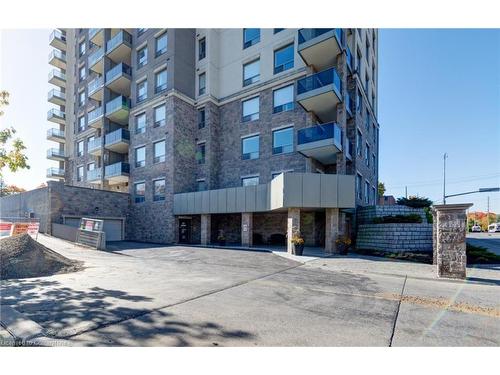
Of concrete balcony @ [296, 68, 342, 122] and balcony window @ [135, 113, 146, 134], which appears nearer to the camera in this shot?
concrete balcony @ [296, 68, 342, 122]

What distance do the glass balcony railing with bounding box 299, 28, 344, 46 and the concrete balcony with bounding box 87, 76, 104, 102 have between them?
76.6 ft

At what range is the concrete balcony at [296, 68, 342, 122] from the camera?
56.1ft

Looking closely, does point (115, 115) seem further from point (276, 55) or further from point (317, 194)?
point (317, 194)

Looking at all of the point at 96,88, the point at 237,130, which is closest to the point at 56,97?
the point at 96,88

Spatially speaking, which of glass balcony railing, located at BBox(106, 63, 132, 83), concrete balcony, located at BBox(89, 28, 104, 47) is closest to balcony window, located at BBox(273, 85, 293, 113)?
glass balcony railing, located at BBox(106, 63, 132, 83)

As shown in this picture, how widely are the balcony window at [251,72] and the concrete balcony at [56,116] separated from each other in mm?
33485

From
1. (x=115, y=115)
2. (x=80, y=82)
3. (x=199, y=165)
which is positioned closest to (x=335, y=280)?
(x=199, y=165)

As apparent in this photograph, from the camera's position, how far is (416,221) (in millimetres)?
16766

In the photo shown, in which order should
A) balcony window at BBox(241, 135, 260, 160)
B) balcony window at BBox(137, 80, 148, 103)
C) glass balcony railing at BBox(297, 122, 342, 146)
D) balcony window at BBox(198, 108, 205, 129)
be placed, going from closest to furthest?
glass balcony railing at BBox(297, 122, 342, 146) → balcony window at BBox(241, 135, 260, 160) → balcony window at BBox(198, 108, 205, 129) → balcony window at BBox(137, 80, 148, 103)

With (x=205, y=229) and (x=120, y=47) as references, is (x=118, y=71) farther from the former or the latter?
(x=205, y=229)

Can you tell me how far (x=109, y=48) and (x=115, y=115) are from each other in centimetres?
745

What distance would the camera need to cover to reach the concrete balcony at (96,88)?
29.9 meters

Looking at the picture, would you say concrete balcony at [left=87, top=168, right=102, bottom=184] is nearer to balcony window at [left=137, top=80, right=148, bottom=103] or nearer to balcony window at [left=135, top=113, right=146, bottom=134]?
balcony window at [left=135, top=113, right=146, bottom=134]

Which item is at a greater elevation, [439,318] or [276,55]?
[276,55]
